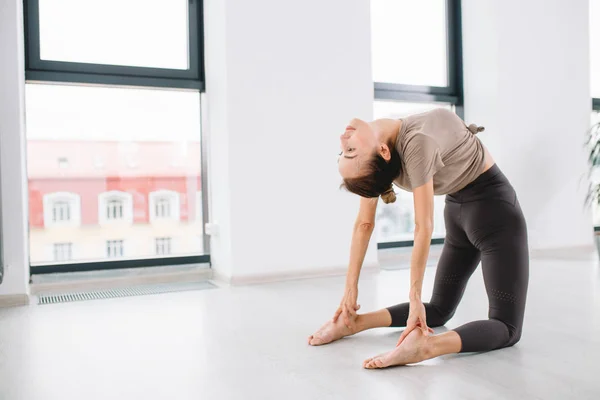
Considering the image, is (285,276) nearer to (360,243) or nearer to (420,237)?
(360,243)

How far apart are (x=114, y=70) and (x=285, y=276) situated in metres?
1.61

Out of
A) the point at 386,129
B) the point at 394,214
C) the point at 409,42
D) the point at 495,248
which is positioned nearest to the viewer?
the point at 386,129

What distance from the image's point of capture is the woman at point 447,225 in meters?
1.75

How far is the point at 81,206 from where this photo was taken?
3.47 metres

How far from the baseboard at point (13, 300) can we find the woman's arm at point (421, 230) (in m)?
2.12

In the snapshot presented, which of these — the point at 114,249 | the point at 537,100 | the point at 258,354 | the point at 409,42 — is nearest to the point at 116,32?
the point at 114,249

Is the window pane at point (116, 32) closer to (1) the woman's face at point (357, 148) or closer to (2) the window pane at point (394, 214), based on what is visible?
(2) the window pane at point (394, 214)

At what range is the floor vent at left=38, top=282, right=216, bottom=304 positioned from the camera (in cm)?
305

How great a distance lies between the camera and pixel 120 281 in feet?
11.3

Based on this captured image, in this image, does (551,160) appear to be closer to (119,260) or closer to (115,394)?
(119,260)

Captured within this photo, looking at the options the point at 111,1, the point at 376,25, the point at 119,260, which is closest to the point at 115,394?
the point at 119,260

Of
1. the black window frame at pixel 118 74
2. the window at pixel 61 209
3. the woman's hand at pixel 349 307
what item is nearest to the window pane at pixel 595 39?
the black window frame at pixel 118 74

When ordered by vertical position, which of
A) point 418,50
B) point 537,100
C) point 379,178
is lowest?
point 379,178

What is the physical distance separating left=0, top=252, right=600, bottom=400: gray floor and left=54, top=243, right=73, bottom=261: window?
1.93ft
